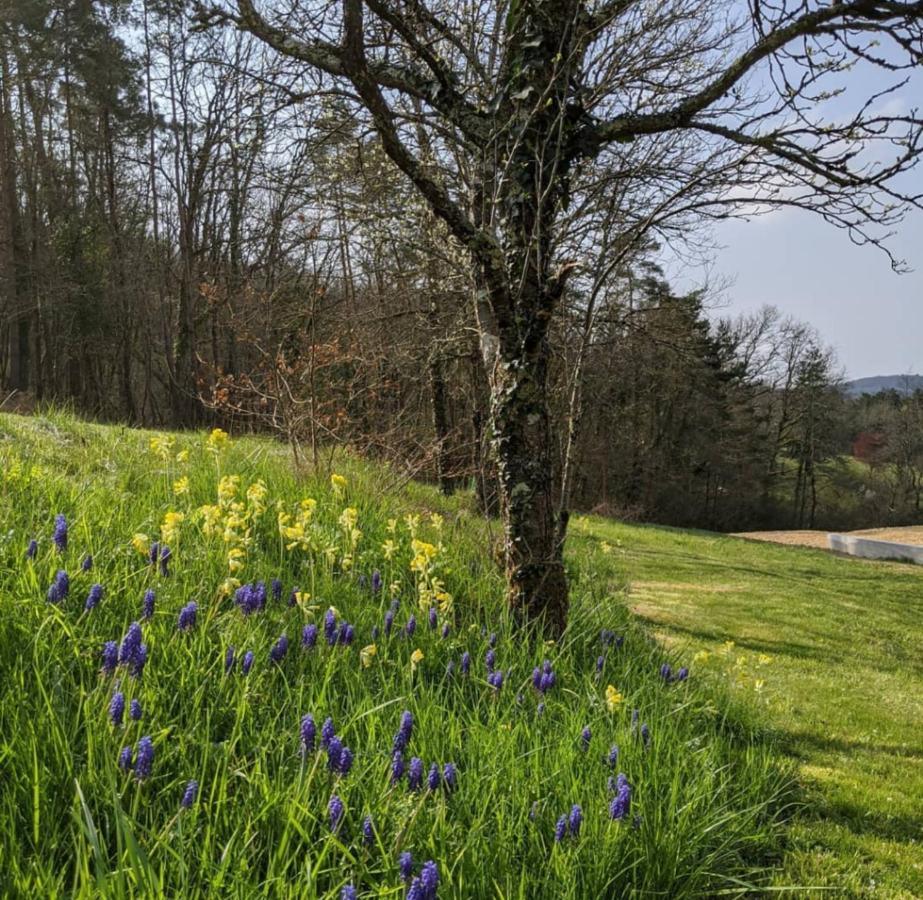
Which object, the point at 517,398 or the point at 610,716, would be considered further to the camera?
the point at 517,398

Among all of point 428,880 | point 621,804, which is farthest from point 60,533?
point 621,804

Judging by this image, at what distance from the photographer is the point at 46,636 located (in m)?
2.38

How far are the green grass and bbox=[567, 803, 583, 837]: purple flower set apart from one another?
105 cm

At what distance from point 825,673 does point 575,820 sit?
532cm

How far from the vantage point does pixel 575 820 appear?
1904mm

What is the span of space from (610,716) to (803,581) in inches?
436

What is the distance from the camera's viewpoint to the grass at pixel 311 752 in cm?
170

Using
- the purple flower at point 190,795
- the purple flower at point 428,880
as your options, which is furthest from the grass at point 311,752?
the purple flower at point 428,880

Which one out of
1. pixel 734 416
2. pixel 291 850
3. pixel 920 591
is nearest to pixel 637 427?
pixel 734 416

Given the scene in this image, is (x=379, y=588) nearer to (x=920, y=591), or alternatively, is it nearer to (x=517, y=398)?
(x=517, y=398)

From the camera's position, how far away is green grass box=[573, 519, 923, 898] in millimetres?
2914

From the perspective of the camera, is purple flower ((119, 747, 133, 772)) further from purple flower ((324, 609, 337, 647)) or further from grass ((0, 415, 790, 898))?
purple flower ((324, 609, 337, 647))

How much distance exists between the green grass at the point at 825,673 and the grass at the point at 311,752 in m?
0.33

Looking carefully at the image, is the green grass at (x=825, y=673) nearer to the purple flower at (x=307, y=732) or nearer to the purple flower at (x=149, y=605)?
the purple flower at (x=307, y=732)
